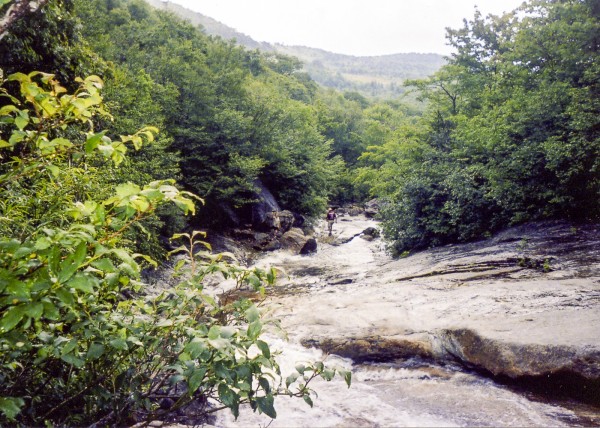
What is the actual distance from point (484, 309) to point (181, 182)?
18053mm

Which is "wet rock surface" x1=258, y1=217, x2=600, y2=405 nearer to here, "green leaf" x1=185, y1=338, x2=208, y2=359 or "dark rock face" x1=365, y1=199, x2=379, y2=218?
"green leaf" x1=185, y1=338, x2=208, y2=359

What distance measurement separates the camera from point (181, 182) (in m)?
21.1

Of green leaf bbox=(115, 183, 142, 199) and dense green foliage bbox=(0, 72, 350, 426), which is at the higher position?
green leaf bbox=(115, 183, 142, 199)

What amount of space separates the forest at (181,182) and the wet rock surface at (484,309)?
4.93 ft

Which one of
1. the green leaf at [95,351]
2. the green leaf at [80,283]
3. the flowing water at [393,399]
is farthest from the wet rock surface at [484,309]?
the green leaf at [80,283]

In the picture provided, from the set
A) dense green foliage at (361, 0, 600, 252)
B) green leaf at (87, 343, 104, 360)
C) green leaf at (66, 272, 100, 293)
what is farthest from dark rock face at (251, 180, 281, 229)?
green leaf at (66, 272, 100, 293)

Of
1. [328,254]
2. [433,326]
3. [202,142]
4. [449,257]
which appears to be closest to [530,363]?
[433,326]

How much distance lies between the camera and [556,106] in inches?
458

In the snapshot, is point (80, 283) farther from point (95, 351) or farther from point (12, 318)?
point (95, 351)

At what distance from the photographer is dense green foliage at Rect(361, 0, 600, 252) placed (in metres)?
10.7

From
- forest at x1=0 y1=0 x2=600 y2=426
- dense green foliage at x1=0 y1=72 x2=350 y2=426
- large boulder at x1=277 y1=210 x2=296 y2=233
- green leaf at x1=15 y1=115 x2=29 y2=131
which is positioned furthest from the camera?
large boulder at x1=277 y1=210 x2=296 y2=233

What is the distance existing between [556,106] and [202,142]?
55.7ft

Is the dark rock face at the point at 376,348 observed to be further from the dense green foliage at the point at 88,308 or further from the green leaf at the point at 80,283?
the green leaf at the point at 80,283

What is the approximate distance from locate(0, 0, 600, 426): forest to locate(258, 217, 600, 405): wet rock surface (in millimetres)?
1504
